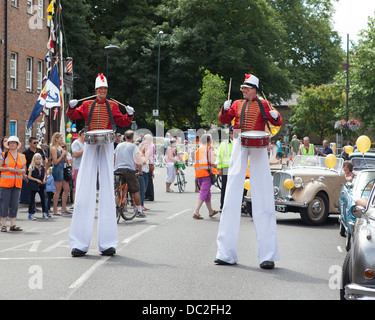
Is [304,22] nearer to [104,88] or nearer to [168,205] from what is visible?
[168,205]

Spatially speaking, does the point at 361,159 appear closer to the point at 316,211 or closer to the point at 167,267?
the point at 316,211

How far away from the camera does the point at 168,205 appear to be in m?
19.9

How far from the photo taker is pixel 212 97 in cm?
5050

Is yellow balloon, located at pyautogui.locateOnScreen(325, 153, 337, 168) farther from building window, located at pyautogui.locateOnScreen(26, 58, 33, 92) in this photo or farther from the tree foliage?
the tree foliage

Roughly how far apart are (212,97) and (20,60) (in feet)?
61.6

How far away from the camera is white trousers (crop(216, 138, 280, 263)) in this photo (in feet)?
29.7

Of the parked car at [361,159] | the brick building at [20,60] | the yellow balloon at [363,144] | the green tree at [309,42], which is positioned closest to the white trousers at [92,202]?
the yellow balloon at [363,144]

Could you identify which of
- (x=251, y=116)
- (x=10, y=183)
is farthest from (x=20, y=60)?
(x=251, y=116)

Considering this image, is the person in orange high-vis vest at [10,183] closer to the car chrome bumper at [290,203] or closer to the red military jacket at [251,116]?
the car chrome bumper at [290,203]

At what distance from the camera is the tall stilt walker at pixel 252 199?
29.7ft

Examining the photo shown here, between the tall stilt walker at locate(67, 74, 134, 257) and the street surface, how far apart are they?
264mm

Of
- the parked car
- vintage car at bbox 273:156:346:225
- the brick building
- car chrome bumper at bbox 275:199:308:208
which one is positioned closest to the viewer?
car chrome bumper at bbox 275:199:308:208

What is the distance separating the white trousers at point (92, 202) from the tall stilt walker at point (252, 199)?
1623mm

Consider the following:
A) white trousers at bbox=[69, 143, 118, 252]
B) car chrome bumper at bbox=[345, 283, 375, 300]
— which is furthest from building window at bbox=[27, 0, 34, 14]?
car chrome bumper at bbox=[345, 283, 375, 300]
